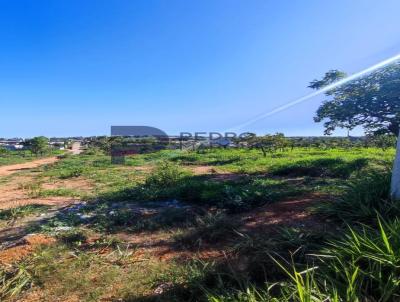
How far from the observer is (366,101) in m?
11.1

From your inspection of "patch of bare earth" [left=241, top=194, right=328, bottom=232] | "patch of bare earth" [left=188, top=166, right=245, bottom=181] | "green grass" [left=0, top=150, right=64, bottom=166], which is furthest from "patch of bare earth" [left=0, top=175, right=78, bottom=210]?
"green grass" [left=0, top=150, right=64, bottom=166]

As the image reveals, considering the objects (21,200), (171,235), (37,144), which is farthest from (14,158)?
(171,235)

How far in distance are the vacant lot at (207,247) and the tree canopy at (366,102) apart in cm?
533

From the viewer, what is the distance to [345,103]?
456 inches

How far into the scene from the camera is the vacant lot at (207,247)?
2547 millimetres

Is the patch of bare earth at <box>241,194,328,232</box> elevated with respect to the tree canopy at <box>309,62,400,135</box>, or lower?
lower

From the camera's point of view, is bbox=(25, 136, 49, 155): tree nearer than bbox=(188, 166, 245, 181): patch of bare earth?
No

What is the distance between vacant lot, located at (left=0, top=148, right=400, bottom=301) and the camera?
8.36ft

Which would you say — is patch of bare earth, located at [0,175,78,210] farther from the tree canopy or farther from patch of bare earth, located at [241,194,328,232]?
the tree canopy

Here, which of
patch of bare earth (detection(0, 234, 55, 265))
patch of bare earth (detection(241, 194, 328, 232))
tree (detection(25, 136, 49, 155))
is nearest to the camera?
patch of bare earth (detection(0, 234, 55, 265))

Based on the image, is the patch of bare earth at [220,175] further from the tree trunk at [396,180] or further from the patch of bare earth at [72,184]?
the tree trunk at [396,180]

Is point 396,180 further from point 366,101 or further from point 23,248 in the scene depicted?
point 366,101

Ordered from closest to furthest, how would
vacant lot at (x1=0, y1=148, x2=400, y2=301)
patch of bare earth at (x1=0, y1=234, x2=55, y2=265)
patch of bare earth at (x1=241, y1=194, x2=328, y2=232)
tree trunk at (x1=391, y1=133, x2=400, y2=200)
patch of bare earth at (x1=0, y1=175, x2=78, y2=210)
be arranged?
vacant lot at (x1=0, y1=148, x2=400, y2=301) < patch of bare earth at (x1=0, y1=234, x2=55, y2=265) < tree trunk at (x1=391, y1=133, x2=400, y2=200) < patch of bare earth at (x1=241, y1=194, x2=328, y2=232) < patch of bare earth at (x1=0, y1=175, x2=78, y2=210)

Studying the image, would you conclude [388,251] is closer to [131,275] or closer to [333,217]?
[333,217]
